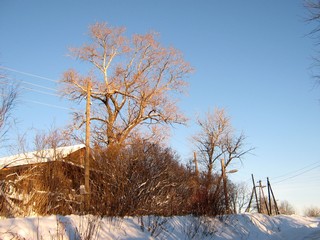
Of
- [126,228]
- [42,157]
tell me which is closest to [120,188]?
[126,228]

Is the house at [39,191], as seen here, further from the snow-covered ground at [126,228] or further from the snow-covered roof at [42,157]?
the snow-covered ground at [126,228]

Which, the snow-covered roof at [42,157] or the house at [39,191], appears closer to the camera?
the house at [39,191]

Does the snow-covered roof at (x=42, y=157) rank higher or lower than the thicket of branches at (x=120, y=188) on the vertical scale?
higher

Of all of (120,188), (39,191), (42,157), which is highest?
(42,157)

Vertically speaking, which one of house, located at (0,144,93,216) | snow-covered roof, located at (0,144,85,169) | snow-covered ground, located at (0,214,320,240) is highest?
snow-covered roof, located at (0,144,85,169)

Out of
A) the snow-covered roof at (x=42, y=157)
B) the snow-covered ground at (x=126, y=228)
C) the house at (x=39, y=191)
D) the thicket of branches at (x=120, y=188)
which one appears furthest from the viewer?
the snow-covered roof at (x=42, y=157)

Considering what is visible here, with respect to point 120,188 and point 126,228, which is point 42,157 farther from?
point 126,228

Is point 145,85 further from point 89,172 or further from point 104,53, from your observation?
point 89,172

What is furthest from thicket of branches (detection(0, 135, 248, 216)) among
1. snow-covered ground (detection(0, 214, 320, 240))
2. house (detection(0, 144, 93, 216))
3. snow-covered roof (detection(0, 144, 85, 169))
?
snow-covered ground (detection(0, 214, 320, 240))

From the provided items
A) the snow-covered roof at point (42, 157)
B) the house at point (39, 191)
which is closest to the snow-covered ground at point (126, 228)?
the house at point (39, 191)

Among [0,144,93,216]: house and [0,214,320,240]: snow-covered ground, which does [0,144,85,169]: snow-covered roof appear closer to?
[0,144,93,216]: house

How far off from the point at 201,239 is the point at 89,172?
5078mm

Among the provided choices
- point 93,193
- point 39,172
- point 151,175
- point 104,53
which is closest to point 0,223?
point 39,172

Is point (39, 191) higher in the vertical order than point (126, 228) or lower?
higher
